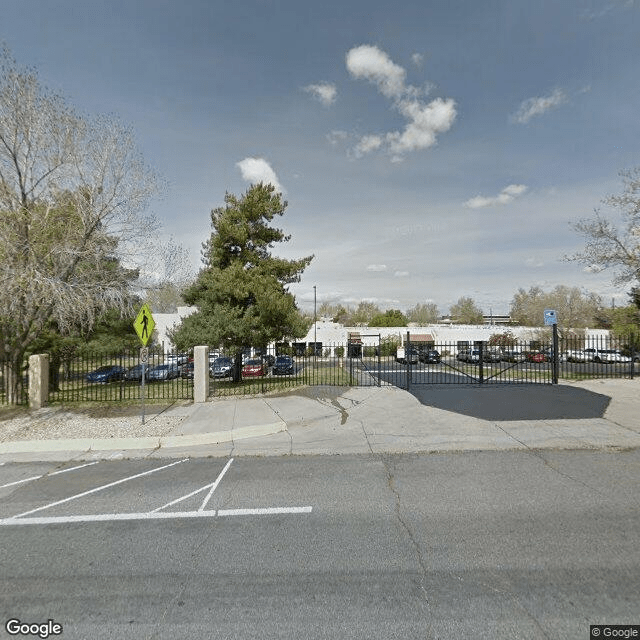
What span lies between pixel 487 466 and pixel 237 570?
4287mm

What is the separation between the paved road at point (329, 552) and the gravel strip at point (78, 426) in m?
2.17

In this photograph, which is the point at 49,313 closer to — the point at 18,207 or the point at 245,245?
the point at 18,207

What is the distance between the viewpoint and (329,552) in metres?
3.41

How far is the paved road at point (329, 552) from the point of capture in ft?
8.52

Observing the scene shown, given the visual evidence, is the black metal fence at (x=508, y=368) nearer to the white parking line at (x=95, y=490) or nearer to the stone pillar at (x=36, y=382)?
the white parking line at (x=95, y=490)

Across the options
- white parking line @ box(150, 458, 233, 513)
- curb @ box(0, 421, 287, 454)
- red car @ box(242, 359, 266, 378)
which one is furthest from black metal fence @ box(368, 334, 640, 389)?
red car @ box(242, 359, 266, 378)

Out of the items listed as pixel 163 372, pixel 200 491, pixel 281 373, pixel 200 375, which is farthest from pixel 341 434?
pixel 281 373

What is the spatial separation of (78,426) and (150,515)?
546 cm

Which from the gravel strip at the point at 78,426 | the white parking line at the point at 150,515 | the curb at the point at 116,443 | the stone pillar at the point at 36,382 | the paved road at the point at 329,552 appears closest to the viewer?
the paved road at the point at 329,552

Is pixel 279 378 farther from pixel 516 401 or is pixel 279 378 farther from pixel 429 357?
pixel 429 357

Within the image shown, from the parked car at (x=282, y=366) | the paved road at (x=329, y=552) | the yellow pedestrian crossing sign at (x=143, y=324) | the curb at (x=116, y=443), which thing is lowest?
the curb at (x=116, y=443)

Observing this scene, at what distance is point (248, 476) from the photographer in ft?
17.9

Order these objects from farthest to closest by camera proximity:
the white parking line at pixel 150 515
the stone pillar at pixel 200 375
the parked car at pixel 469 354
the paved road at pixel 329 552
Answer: the parked car at pixel 469 354 < the stone pillar at pixel 200 375 < the white parking line at pixel 150 515 < the paved road at pixel 329 552

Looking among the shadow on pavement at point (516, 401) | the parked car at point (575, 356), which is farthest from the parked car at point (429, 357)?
the parked car at point (575, 356)
